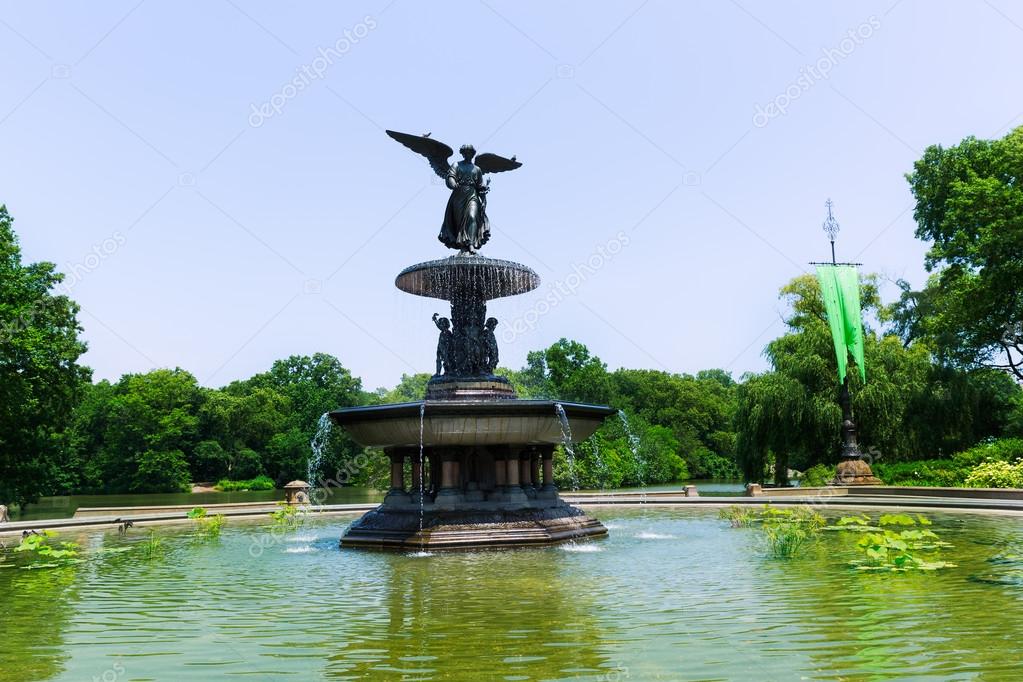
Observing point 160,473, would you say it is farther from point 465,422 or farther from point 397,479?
point 465,422

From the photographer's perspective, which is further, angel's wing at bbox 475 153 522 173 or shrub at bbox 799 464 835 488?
shrub at bbox 799 464 835 488

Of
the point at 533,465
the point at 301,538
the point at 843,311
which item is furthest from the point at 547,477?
the point at 843,311

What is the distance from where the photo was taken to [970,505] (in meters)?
19.7

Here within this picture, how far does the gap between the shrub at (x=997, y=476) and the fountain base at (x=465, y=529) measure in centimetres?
1705

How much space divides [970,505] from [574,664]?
18165 mm

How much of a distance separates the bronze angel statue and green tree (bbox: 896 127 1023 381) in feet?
72.2

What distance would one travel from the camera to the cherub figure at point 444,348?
53.8ft

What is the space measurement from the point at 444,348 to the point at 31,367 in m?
20.3

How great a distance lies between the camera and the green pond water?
528 centimetres

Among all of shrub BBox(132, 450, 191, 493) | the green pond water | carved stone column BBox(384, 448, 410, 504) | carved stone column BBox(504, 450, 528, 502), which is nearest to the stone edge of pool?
the green pond water

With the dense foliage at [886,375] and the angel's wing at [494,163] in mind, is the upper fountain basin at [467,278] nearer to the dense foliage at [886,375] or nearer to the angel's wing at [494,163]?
the angel's wing at [494,163]

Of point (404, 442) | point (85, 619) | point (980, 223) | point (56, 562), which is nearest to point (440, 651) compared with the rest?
point (85, 619)

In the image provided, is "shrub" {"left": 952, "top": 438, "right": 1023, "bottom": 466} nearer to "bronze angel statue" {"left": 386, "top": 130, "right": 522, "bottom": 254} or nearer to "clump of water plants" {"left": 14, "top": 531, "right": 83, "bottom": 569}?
"bronze angel statue" {"left": 386, "top": 130, "right": 522, "bottom": 254}

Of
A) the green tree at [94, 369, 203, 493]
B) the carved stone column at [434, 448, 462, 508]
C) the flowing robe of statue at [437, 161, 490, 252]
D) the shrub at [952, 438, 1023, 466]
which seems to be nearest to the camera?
the carved stone column at [434, 448, 462, 508]
